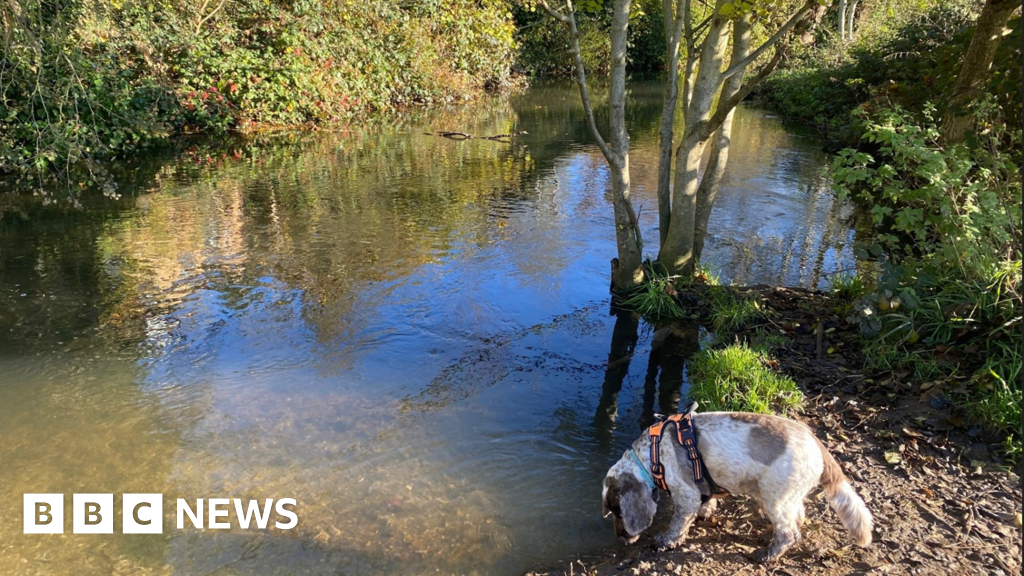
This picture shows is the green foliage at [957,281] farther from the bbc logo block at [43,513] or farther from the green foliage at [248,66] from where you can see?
the green foliage at [248,66]

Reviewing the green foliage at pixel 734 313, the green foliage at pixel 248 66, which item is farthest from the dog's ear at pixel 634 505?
the green foliage at pixel 248 66

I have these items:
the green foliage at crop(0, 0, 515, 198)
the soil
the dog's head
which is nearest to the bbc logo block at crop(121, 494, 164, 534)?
the soil

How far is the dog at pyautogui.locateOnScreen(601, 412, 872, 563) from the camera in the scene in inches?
149

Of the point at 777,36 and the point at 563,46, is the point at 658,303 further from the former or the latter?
the point at 563,46

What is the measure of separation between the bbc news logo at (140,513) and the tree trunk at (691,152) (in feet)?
17.5

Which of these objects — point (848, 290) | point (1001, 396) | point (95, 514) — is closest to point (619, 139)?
point (848, 290)

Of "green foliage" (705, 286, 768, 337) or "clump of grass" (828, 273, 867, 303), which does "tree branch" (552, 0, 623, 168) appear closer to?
"green foliage" (705, 286, 768, 337)

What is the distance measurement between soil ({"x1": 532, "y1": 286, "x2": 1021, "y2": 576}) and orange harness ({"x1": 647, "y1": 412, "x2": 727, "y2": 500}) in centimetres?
38

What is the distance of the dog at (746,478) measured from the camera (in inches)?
149

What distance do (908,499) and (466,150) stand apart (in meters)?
16.0

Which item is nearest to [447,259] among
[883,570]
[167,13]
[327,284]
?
[327,284]

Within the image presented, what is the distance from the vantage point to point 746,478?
13.0 ft

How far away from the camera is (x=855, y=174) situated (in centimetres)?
637

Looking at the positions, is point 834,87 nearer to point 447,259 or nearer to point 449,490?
point 447,259
